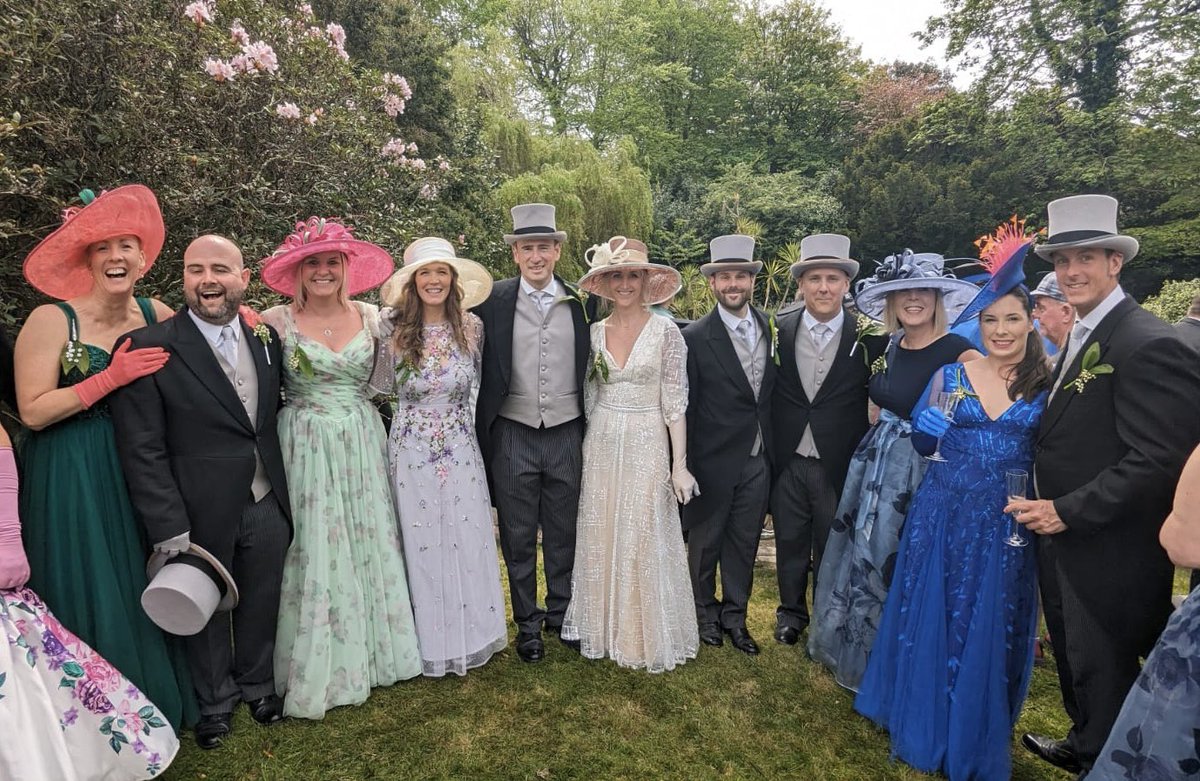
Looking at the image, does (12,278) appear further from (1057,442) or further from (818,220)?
(818,220)

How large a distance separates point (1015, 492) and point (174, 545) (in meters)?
3.39

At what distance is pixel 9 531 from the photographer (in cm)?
227

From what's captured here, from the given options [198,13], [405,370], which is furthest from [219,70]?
[405,370]

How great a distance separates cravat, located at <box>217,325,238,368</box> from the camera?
2891 mm

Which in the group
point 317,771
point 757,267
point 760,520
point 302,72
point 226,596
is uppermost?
point 302,72

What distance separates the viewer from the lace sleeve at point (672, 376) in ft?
11.8

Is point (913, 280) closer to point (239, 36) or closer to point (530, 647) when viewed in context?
point (530, 647)

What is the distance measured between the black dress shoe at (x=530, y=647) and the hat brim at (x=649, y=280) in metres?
1.99

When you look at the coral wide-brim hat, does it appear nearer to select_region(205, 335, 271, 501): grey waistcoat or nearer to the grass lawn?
select_region(205, 335, 271, 501): grey waistcoat

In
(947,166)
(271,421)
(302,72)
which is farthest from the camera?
(947,166)

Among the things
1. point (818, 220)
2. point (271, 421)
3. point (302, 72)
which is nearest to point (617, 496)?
point (271, 421)

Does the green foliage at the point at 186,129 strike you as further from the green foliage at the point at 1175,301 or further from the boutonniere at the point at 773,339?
the green foliage at the point at 1175,301

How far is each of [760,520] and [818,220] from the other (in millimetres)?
17062

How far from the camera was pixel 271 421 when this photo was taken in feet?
9.84
